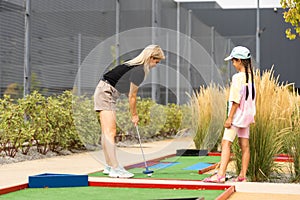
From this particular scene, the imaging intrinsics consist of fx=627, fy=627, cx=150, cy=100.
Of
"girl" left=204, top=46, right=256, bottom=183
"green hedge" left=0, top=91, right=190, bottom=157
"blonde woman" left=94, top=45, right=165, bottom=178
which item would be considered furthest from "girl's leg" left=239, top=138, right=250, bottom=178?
"green hedge" left=0, top=91, right=190, bottom=157

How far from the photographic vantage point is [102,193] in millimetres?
4992

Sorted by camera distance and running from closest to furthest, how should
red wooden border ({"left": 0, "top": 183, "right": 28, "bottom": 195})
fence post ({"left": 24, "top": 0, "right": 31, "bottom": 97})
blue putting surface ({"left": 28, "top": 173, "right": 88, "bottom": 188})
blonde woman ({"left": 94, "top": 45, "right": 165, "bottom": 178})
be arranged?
red wooden border ({"left": 0, "top": 183, "right": 28, "bottom": 195}) → blue putting surface ({"left": 28, "top": 173, "right": 88, "bottom": 188}) → blonde woman ({"left": 94, "top": 45, "right": 165, "bottom": 178}) → fence post ({"left": 24, "top": 0, "right": 31, "bottom": 97})

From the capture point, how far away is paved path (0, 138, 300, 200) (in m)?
5.16

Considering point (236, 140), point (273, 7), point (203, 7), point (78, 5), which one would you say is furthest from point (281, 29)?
point (236, 140)

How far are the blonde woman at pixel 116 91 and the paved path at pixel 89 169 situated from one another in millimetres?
787

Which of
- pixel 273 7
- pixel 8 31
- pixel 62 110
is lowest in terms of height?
pixel 62 110

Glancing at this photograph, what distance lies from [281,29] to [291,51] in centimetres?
103

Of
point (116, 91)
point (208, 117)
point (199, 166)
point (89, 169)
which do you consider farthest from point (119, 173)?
point (208, 117)

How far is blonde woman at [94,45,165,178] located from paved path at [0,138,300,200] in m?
0.79

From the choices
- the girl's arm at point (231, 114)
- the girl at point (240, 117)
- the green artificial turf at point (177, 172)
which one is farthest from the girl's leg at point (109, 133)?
the girl's arm at point (231, 114)

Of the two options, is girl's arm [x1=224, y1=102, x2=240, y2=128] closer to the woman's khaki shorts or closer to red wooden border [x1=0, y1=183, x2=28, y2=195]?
the woman's khaki shorts

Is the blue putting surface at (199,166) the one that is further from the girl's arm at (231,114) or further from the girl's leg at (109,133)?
the girl's arm at (231,114)

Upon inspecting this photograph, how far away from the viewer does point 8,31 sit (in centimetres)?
944

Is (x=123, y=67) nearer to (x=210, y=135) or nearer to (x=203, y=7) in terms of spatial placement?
(x=210, y=135)
